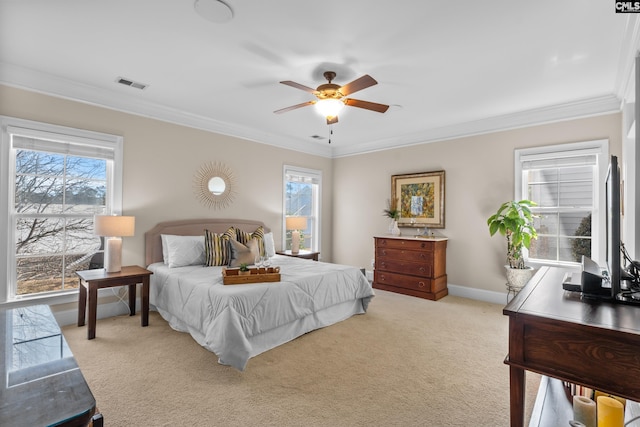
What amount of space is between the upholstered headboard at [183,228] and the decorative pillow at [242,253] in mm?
746

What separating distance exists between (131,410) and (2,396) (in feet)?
3.91

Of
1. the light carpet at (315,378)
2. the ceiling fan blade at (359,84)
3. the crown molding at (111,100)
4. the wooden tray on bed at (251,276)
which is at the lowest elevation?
the light carpet at (315,378)

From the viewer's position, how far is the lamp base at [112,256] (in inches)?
137

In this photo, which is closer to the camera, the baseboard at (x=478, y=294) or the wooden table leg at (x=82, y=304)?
the wooden table leg at (x=82, y=304)

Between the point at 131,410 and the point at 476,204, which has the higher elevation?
the point at 476,204

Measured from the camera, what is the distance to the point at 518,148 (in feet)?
14.5

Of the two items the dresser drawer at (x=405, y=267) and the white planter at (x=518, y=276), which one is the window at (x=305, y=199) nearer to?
the dresser drawer at (x=405, y=267)

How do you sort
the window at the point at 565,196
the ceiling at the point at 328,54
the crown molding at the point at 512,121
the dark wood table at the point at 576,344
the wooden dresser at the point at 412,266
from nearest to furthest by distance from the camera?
1. the dark wood table at the point at 576,344
2. the ceiling at the point at 328,54
3. the crown molding at the point at 512,121
4. the window at the point at 565,196
5. the wooden dresser at the point at 412,266

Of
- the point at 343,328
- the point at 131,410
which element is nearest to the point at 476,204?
the point at 343,328

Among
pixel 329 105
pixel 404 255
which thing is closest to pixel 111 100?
pixel 329 105

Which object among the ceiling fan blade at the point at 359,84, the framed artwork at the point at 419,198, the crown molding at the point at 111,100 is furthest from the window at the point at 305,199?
the ceiling fan blade at the point at 359,84

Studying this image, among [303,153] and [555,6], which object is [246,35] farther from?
[303,153]

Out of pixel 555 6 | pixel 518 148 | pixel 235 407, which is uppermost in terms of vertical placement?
pixel 555 6

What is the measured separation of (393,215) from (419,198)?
52cm
